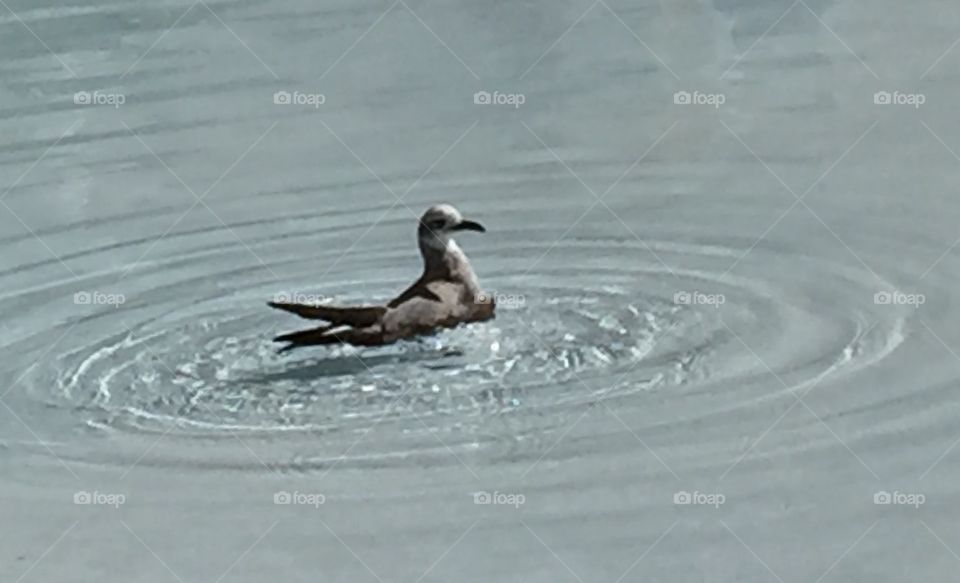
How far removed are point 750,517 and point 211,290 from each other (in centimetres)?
325

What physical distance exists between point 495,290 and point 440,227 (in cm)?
35

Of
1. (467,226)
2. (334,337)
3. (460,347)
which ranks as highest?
(467,226)

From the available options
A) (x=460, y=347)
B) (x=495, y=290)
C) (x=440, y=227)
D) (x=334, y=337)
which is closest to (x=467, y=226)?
(x=440, y=227)

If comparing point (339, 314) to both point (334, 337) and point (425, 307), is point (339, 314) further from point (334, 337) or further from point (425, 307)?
point (425, 307)

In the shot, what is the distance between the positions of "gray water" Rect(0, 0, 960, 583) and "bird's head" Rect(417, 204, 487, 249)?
0.28 metres

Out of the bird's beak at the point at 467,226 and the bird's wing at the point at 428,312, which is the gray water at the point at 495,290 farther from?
the bird's beak at the point at 467,226

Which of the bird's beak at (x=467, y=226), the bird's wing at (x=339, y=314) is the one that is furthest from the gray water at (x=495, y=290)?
the bird's beak at (x=467, y=226)

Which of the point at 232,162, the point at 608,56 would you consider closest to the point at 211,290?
the point at 232,162

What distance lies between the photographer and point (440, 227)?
31.4ft

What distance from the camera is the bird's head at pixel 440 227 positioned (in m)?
9.55

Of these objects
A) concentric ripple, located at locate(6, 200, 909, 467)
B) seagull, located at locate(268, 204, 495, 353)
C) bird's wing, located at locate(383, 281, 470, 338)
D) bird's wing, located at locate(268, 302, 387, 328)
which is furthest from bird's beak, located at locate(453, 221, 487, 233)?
bird's wing, located at locate(268, 302, 387, 328)

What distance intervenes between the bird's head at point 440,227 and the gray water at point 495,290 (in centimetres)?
28

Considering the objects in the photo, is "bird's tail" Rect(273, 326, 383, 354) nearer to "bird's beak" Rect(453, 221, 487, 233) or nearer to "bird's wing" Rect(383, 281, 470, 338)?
"bird's wing" Rect(383, 281, 470, 338)

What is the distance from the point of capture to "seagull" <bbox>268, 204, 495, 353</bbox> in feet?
29.3
